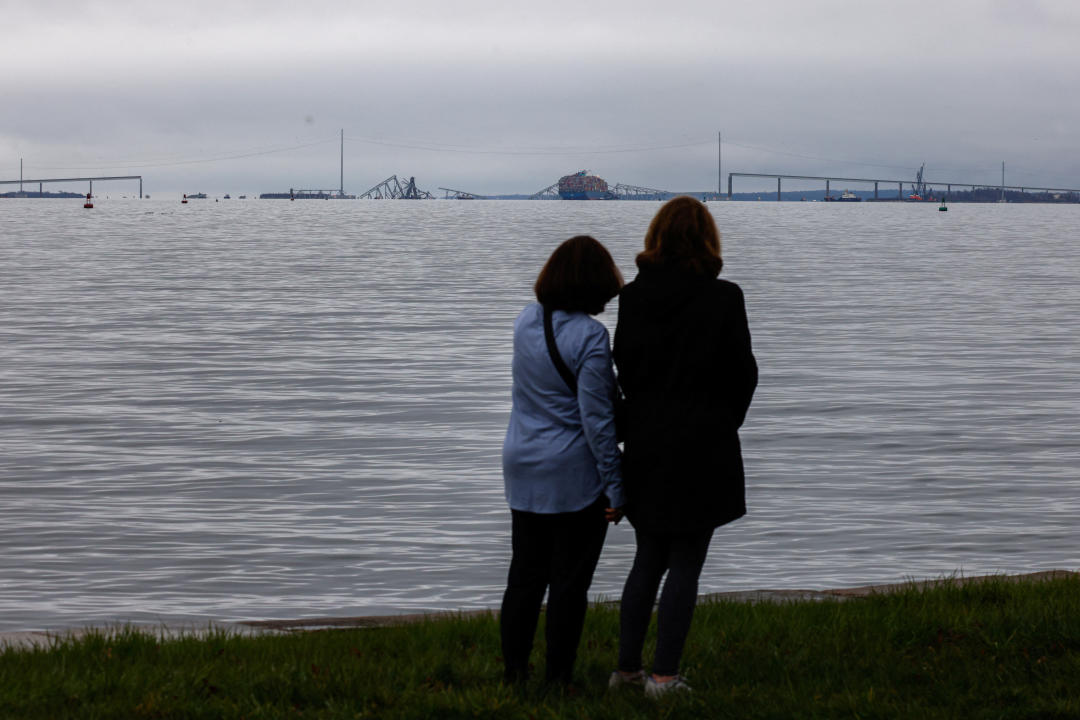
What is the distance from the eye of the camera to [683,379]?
17.7 ft

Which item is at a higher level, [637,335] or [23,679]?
[637,335]

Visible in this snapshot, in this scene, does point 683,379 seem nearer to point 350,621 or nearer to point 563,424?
point 563,424

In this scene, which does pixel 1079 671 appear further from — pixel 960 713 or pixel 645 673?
pixel 645 673

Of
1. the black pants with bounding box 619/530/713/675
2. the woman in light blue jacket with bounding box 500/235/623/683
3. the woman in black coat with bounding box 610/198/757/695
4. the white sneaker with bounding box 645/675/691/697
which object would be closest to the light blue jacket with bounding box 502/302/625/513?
the woman in light blue jacket with bounding box 500/235/623/683

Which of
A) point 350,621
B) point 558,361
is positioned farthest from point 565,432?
point 350,621

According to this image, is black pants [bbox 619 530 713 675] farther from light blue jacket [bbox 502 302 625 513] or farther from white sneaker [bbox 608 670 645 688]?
light blue jacket [bbox 502 302 625 513]

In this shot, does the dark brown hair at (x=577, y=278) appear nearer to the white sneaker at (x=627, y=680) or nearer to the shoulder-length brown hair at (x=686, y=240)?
the shoulder-length brown hair at (x=686, y=240)

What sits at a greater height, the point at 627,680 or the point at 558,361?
the point at 558,361

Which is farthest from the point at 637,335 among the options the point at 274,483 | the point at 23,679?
the point at 274,483

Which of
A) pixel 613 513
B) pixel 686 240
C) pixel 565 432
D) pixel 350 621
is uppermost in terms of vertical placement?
pixel 686 240

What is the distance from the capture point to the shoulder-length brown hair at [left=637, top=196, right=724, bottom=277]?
17.8 ft

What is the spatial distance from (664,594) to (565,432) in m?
0.80

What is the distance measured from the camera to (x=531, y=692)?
5715 mm

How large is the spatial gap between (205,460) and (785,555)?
6.80 m
